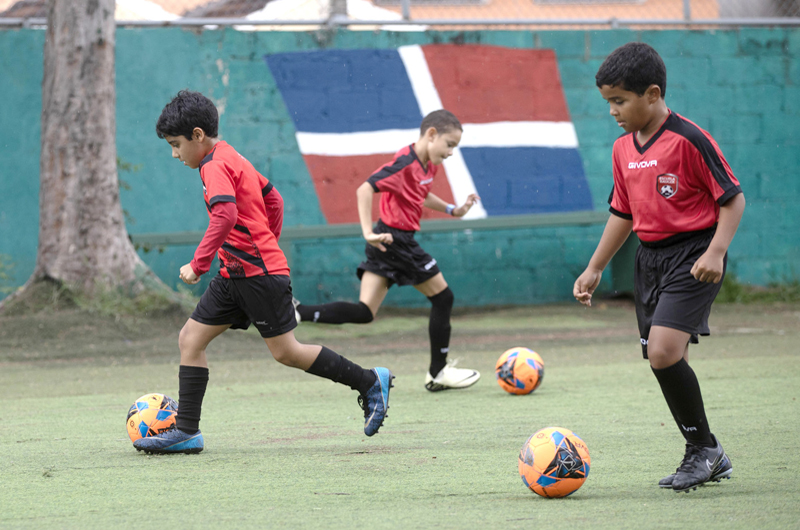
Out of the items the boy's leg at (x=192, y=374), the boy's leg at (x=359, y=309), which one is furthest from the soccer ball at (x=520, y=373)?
the boy's leg at (x=192, y=374)

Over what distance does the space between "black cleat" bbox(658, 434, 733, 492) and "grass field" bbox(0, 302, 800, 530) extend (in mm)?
54

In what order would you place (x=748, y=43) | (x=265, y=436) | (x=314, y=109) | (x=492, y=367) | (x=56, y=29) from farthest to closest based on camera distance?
(x=748, y=43), (x=314, y=109), (x=56, y=29), (x=492, y=367), (x=265, y=436)

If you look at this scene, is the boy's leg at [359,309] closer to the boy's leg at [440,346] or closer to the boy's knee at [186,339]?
the boy's leg at [440,346]

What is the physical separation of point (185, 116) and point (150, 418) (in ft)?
4.84

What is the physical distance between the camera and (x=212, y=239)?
396 centimetres

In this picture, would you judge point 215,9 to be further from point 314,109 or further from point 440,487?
point 440,487

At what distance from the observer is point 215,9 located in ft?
38.3

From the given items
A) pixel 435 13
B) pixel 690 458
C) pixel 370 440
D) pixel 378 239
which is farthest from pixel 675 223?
pixel 435 13

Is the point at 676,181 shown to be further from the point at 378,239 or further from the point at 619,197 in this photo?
the point at 378,239

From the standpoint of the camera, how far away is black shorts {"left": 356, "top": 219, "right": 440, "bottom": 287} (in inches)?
255

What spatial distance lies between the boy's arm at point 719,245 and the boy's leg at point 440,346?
315 centimetres

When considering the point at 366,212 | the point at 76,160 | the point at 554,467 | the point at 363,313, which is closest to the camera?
the point at 554,467

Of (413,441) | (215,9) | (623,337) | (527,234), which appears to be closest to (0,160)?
(215,9)

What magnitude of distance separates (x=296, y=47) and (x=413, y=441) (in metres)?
8.17
